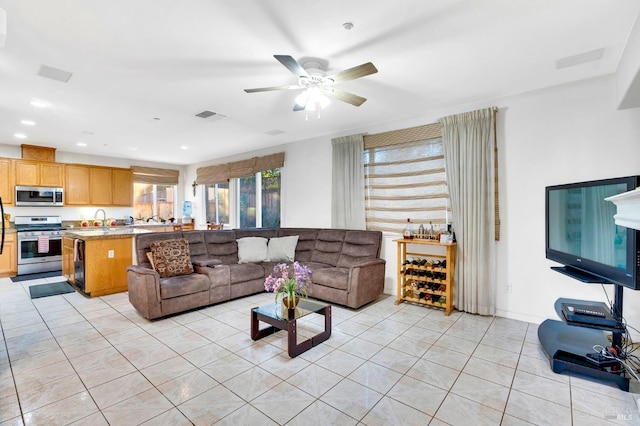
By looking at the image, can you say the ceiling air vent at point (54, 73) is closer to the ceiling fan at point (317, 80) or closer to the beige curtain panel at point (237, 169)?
the ceiling fan at point (317, 80)

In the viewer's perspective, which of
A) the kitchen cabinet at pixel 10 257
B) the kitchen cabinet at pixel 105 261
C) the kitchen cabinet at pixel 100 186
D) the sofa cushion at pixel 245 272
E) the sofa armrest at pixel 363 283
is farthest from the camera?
the kitchen cabinet at pixel 100 186

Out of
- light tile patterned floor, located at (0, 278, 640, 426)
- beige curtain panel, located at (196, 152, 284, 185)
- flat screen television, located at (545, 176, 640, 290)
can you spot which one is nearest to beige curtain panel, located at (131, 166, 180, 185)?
beige curtain panel, located at (196, 152, 284, 185)

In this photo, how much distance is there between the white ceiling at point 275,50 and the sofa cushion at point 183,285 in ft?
7.18

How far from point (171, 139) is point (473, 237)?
210 inches

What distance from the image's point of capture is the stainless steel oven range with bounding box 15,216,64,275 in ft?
18.8

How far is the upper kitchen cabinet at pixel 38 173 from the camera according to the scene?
19.6 ft

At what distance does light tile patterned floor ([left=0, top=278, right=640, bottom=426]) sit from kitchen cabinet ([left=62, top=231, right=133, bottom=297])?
87 centimetres

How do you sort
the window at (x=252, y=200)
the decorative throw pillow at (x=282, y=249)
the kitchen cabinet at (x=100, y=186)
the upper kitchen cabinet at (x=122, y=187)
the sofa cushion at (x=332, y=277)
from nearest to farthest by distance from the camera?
the sofa cushion at (x=332, y=277) < the decorative throw pillow at (x=282, y=249) < the window at (x=252, y=200) < the kitchen cabinet at (x=100, y=186) < the upper kitchen cabinet at (x=122, y=187)

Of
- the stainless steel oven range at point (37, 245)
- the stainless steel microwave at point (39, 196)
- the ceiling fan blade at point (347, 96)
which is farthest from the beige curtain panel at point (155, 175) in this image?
the ceiling fan blade at point (347, 96)

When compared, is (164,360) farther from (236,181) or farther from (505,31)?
(236,181)

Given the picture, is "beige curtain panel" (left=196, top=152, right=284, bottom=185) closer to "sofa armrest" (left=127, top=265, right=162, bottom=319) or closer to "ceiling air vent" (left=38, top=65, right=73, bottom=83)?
"sofa armrest" (left=127, top=265, right=162, bottom=319)

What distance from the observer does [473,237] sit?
3.68m

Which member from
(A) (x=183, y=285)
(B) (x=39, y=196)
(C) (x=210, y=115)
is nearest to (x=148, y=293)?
(A) (x=183, y=285)

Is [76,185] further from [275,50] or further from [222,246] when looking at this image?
[275,50]
